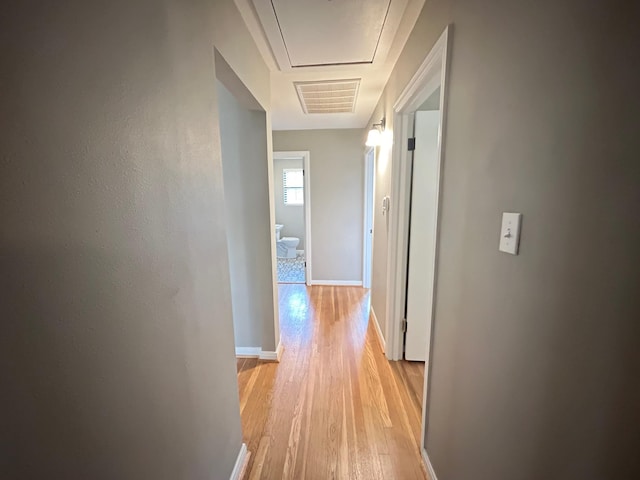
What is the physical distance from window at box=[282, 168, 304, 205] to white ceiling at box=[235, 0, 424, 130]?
3854 millimetres

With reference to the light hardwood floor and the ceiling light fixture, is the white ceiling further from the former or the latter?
the light hardwood floor

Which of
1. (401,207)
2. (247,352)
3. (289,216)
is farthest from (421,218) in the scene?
(289,216)

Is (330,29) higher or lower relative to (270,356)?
higher

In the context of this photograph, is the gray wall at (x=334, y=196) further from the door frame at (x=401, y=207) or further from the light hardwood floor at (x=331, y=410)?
the door frame at (x=401, y=207)

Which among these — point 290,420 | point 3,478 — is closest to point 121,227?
point 3,478

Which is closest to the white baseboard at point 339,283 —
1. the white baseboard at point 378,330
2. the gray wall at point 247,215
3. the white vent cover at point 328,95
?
the white baseboard at point 378,330

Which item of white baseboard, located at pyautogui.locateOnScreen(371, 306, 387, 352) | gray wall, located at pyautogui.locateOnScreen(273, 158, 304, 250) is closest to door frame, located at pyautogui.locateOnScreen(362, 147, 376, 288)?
white baseboard, located at pyautogui.locateOnScreen(371, 306, 387, 352)

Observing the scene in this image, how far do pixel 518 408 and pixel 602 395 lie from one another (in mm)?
268

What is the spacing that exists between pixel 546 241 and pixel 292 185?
607 centimetres

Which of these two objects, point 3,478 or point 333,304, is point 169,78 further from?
point 333,304

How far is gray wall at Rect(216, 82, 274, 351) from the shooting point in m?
1.95

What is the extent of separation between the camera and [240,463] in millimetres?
1375

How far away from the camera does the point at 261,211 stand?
2033 millimetres

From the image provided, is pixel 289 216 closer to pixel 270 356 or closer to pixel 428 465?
pixel 270 356
